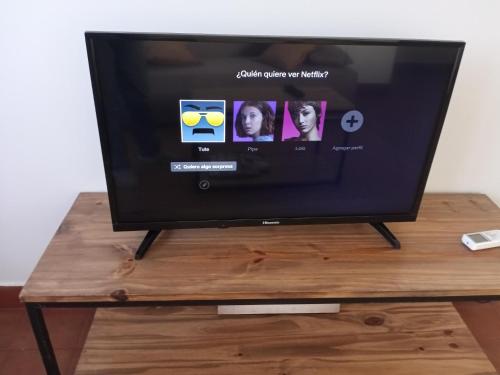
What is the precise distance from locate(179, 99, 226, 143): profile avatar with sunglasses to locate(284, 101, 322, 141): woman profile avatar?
0.59 feet

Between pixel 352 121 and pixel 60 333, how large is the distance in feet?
4.35

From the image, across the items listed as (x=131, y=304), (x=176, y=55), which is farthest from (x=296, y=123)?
(x=131, y=304)

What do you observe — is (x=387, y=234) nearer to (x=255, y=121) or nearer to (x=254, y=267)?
(x=254, y=267)

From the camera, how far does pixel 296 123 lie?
3.51 ft

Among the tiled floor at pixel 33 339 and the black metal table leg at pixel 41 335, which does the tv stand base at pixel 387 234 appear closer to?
the black metal table leg at pixel 41 335

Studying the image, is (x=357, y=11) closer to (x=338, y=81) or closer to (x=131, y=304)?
(x=338, y=81)

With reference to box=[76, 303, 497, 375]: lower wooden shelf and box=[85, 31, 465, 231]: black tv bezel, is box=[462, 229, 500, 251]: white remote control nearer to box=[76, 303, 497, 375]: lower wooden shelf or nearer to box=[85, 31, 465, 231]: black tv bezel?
box=[85, 31, 465, 231]: black tv bezel

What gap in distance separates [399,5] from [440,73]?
29 centimetres

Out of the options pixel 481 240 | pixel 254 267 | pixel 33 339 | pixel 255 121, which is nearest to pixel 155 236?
pixel 254 267

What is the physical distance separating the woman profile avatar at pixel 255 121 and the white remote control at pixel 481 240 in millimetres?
689

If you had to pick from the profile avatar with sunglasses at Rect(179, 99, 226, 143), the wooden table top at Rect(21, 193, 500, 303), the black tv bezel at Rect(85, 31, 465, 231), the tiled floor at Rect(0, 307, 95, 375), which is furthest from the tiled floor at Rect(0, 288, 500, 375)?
the profile avatar with sunglasses at Rect(179, 99, 226, 143)

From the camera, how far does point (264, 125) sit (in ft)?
3.48

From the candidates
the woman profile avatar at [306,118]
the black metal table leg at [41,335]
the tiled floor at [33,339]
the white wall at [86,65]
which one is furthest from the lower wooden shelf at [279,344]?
the woman profile avatar at [306,118]

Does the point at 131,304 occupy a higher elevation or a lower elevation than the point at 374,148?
lower
